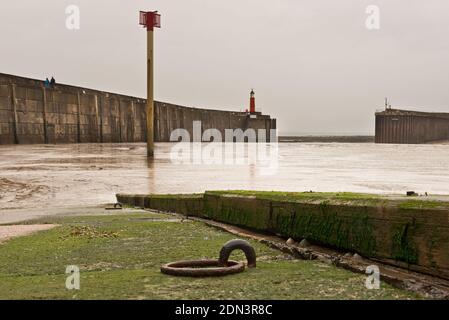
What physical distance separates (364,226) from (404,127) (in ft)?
291

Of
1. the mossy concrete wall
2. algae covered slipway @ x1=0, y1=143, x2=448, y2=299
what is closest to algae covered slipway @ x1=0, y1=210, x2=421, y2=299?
algae covered slipway @ x1=0, y1=143, x2=448, y2=299

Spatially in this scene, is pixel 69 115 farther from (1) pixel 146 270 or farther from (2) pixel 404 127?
(2) pixel 404 127

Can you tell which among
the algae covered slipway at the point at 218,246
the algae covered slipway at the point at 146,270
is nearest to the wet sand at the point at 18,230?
the algae covered slipway at the point at 218,246

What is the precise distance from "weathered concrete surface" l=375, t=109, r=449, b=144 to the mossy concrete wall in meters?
86.3

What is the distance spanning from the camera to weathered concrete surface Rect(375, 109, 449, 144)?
88500 mm

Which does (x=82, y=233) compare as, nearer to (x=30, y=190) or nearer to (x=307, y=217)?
(x=307, y=217)

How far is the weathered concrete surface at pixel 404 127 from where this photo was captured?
290ft

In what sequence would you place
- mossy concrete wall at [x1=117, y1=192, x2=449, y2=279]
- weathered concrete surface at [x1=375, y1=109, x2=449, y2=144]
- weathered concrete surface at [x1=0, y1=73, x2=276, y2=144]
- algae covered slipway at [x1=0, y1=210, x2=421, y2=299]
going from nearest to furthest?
algae covered slipway at [x1=0, y1=210, x2=421, y2=299] → mossy concrete wall at [x1=117, y1=192, x2=449, y2=279] → weathered concrete surface at [x1=0, y1=73, x2=276, y2=144] → weathered concrete surface at [x1=375, y1=109, x2=449, y2=144]

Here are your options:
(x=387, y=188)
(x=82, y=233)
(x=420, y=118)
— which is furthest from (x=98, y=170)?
(x=420, y=118)

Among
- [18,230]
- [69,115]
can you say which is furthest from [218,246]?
[69,115]

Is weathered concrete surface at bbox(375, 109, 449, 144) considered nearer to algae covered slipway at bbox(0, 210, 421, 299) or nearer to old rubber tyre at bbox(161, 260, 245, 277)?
algae covered slipway at bbox(0, 210, 421, 299)

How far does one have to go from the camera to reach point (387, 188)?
13.4m

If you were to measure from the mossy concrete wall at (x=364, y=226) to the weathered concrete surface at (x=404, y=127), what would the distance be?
86.3 meters

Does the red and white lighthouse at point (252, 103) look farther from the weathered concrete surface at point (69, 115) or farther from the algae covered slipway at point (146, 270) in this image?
the algae covered slipway at point (146, 270)
